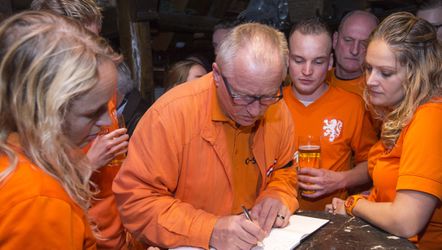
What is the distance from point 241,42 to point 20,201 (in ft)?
3.74

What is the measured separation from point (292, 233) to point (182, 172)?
57 centimetres

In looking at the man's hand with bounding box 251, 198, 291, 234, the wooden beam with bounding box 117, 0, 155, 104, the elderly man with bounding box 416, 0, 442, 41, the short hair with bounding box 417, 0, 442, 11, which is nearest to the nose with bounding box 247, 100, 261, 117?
the man's hand with bounding box 251, 198, 291, 234

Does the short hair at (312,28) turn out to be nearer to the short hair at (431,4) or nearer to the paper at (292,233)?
the short hair at (431,4)

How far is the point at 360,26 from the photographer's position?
3.52 meters

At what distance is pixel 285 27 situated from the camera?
594cm

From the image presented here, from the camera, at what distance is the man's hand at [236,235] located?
171cm

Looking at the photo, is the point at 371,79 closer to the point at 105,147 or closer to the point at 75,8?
the point at 105,147

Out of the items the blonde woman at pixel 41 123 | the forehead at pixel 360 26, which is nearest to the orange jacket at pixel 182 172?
the blonde woman at pixel 41 123

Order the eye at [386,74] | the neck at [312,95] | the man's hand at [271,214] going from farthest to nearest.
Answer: the neck at [312,95] < the eye at [386,74] < the man's hand at [271,214]

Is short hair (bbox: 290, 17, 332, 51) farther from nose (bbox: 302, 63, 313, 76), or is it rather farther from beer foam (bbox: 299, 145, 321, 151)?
beer foam (bbox: 299, 145, 321, 151)

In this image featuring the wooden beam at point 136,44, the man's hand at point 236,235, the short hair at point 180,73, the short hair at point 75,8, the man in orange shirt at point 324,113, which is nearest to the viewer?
the man's hand at point 236,235

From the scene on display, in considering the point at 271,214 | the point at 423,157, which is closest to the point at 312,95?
the point at 423,157

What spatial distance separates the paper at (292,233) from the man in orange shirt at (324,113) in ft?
2.99

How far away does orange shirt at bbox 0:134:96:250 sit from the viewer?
44.3 inches
